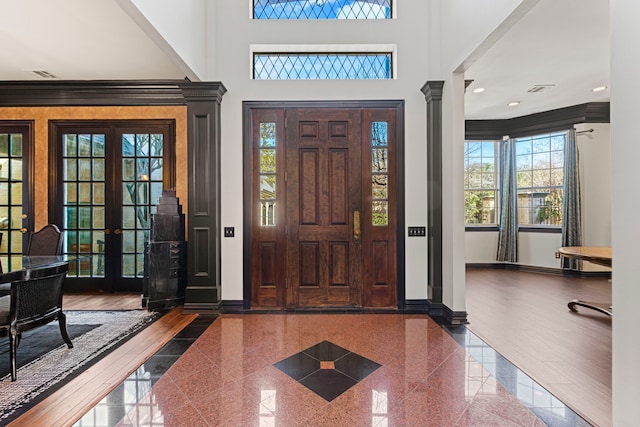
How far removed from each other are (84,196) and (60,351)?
8.71ft

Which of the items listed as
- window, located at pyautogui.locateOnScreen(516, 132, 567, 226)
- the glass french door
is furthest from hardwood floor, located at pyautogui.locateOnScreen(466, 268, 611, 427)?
the glass french door

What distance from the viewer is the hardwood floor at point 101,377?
1.80 meters

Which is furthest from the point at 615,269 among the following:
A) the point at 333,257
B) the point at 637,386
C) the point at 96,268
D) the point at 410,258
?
the point at 96,268

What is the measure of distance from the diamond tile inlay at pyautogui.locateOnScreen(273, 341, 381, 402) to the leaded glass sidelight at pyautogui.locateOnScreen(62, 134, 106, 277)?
145 inches

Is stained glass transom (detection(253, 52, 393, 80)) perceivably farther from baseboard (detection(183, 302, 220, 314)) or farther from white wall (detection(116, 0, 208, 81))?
baseboard (detection(183, 302, 220, 314))

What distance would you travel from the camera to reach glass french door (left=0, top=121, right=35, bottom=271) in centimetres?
446

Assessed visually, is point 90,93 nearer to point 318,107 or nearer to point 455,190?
point 318,107

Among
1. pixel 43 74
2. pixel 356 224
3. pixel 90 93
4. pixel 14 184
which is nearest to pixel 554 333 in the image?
pixel 356 224

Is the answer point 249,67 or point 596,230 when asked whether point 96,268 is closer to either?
point 249,67

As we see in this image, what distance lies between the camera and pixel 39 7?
2.70 metres

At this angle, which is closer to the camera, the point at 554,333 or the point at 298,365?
the point at 298,365

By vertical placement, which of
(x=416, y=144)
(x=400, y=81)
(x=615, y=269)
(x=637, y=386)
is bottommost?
(x=637, y=386)

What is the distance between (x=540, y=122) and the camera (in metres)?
5.80

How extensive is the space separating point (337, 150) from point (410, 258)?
156cm
